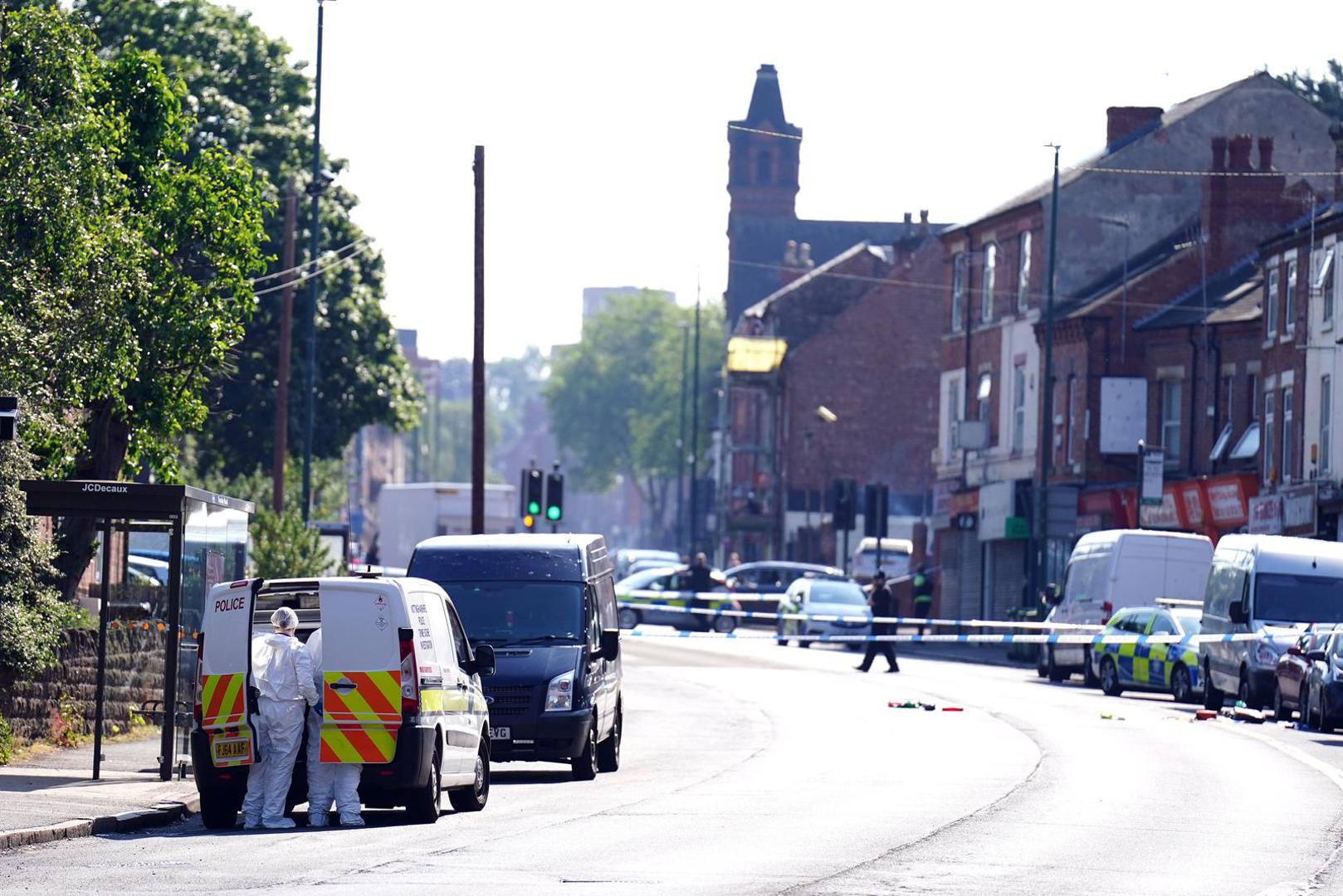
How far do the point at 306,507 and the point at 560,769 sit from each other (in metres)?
24.8

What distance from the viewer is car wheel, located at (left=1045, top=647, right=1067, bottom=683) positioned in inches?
1634

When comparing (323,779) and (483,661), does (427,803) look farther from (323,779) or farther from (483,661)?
(483,661)

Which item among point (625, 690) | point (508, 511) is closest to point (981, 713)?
point (625, 690)

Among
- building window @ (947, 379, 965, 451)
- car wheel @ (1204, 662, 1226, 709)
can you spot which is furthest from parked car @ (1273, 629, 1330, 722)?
building window @ (947, 379, 965, 451)

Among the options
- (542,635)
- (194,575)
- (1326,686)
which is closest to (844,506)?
(1326,686)

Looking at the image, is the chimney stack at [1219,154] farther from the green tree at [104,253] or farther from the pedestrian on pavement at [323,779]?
the pedestrian on pavement at [323,779]

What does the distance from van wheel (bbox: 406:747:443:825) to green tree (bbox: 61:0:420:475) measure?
29.9m

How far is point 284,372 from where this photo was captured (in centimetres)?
4466

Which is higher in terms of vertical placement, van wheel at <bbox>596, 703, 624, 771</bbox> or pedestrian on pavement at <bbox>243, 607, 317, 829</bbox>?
pedestrian on pavement at <bbox>243, 607, 317, 829</bbox>

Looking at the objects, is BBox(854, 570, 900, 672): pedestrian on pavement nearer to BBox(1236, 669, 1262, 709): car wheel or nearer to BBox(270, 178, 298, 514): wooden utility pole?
BBox(1236, 669, 1262, 709): car wheel

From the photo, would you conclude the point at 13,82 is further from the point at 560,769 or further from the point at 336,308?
the point at 336,308

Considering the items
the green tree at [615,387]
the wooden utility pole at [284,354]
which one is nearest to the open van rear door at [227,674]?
the wooden utility pole at [284,354]

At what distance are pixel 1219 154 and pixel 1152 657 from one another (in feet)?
85.7

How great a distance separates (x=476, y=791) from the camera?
1798cm
